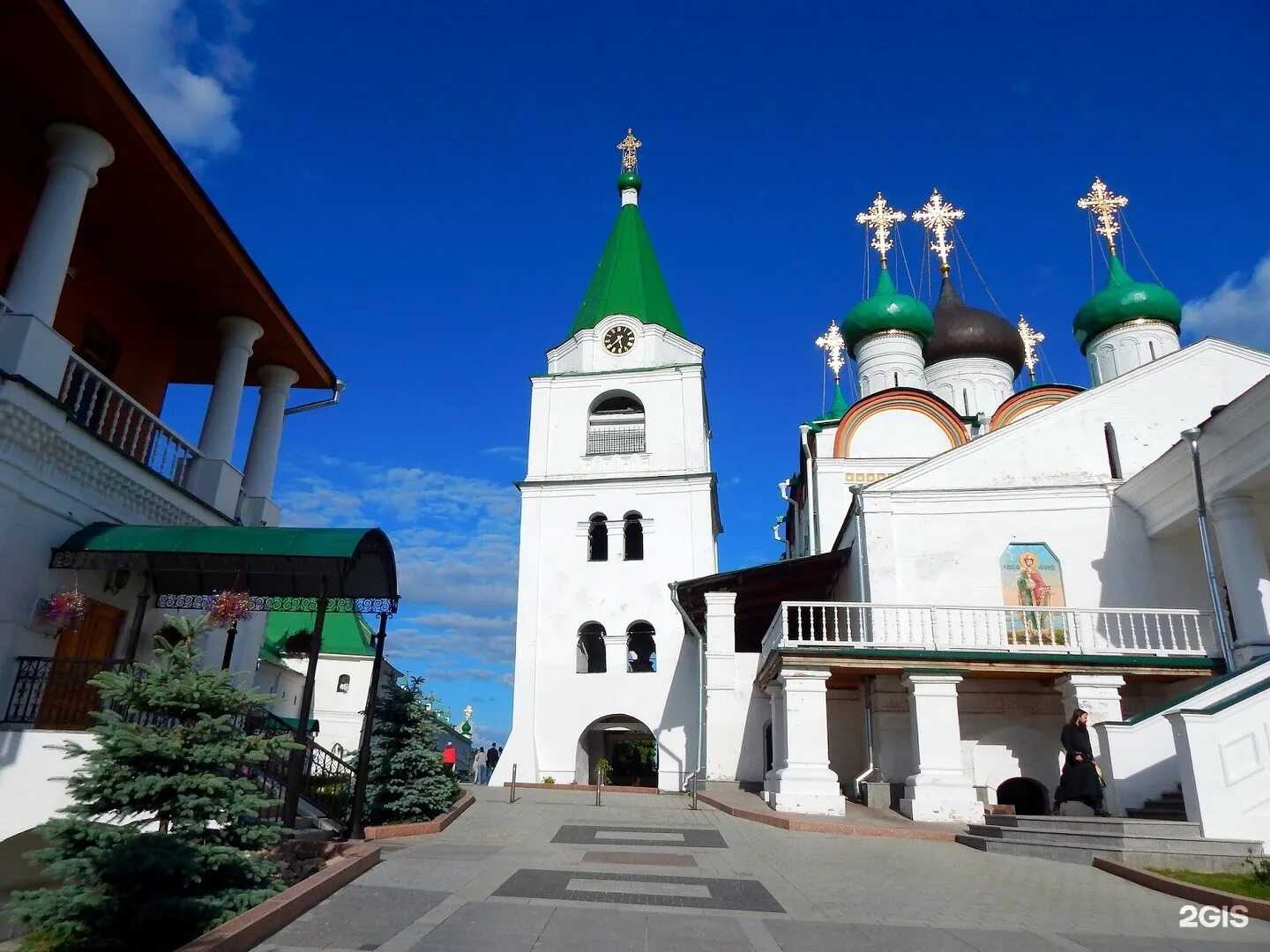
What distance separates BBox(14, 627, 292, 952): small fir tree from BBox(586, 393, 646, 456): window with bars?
2186 cm

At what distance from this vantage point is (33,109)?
361 inches

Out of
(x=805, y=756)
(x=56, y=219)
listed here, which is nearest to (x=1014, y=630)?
(x=805, y=756)

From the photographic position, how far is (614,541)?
26.3m

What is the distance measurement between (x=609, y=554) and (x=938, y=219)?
20838 millimetres

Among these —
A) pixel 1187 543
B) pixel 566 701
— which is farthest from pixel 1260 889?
pixel 566 701

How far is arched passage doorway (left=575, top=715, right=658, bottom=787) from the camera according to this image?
2467 centimetres

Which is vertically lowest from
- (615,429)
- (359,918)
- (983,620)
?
(359,918)

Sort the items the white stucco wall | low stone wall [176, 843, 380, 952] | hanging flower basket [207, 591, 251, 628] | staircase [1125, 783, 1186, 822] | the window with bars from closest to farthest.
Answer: low stone wall [176, 843, 380, 952]
hanging flower basket [207, 591, 251, 628]
staircase [1125, 783, 1186, 822]
the white stucco wall
the window with bars

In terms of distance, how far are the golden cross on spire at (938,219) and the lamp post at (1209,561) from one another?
75.0 ft

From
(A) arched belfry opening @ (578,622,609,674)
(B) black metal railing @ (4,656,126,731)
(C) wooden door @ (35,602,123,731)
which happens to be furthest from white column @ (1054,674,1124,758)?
(A) arched belfry opening @ (578,622,609,674)

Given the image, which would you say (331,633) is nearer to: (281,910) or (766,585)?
(766,585)

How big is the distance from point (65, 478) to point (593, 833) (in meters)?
7.34

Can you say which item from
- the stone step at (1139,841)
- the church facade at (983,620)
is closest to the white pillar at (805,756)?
the church facade at (983,620)

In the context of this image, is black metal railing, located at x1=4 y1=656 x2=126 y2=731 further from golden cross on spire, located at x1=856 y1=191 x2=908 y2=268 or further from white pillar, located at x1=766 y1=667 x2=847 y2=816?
golden cross on spire, located at x1=856 y1=191 x2=908 y2=268
